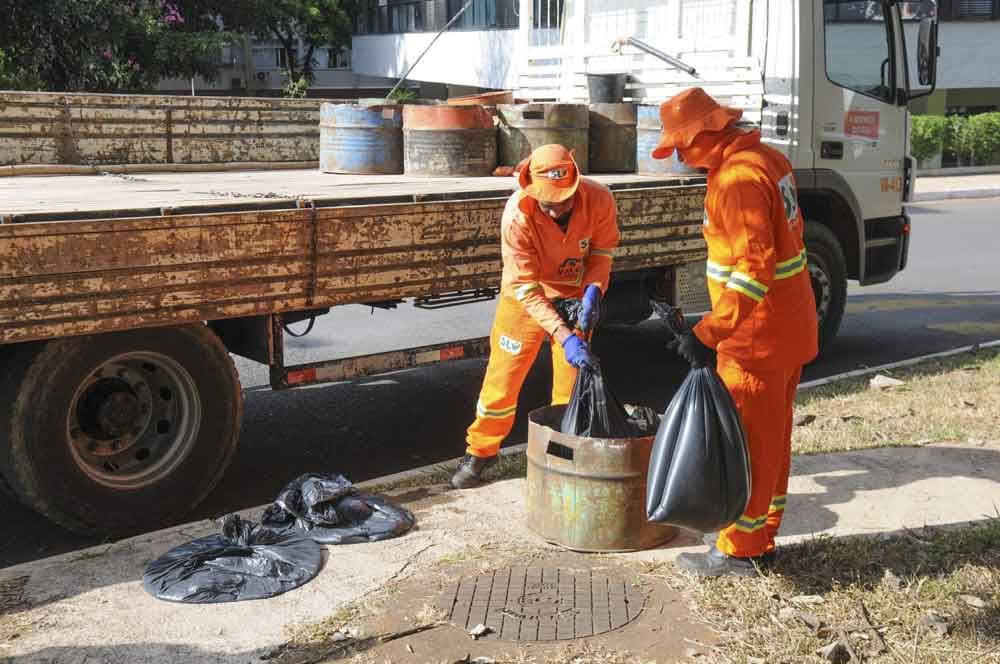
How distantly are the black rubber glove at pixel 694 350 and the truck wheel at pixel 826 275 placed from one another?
4.10m

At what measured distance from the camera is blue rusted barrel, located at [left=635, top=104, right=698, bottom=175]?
291 inches

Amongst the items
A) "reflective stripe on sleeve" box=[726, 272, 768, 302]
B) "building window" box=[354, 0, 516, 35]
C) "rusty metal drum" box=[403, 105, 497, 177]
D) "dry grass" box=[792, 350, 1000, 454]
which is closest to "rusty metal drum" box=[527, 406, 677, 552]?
"reflective stripe on sleeve" box=[726, 272, 768, 302]

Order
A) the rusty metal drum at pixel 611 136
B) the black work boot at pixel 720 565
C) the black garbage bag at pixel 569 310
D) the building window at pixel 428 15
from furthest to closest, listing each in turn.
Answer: the building window at pixel 428 15
the rusty metal drum at pixel 611 136
the black garbage bag at pixel 569 310
the black work boot at pixel 720 565

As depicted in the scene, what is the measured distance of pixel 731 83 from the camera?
7.76 meters

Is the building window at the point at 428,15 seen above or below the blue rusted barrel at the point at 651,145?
above

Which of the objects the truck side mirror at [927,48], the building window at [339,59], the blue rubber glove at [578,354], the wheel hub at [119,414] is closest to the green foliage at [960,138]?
the truck side mirror at [927,48]

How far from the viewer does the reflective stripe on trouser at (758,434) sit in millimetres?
4309

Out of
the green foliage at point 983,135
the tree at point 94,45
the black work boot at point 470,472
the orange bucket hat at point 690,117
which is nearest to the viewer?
the orange bucket hat at point 690,117

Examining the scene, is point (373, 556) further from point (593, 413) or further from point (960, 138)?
point (960, 138)

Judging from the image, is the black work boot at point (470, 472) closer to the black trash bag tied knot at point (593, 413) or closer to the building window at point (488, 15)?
the black trash bag tied knot at point (593, 413)

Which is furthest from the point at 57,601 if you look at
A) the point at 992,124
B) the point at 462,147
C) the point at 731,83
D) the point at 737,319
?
the point at 992,124

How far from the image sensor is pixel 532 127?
23.9 feet

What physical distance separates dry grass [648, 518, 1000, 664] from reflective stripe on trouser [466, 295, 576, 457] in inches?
45.4

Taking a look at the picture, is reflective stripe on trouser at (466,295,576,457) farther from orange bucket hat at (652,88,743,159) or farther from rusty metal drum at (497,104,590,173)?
rusty metal drum at (497,104,590,173)
